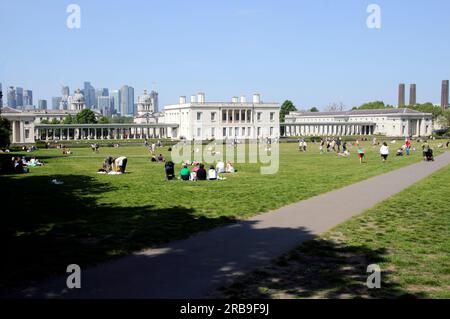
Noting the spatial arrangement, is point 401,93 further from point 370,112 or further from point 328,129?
point 328,129

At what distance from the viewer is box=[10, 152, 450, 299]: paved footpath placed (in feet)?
24.1

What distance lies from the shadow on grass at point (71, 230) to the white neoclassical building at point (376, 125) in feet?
358

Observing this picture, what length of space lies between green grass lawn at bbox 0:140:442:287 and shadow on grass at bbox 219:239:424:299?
3.02 metres

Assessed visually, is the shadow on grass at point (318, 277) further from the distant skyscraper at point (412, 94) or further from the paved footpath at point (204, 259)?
the distant skyscraper at point (412, 94)

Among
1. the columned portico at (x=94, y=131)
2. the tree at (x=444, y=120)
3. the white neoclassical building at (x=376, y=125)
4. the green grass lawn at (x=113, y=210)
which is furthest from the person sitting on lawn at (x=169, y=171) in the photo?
the tree at (x=444, y=120)

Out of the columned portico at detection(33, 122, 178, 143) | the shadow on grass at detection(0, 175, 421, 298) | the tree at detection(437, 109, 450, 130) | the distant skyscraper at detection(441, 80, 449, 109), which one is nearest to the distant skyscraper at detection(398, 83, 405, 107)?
the distant skyscraper at detection(441, 80, 449, 109)

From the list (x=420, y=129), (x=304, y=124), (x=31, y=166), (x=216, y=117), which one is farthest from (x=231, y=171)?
(x=420, y=129)

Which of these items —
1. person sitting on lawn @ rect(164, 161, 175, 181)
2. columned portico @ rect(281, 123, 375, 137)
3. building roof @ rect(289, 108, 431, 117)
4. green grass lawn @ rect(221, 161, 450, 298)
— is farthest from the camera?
columned portico @ rect(281, 123, 375, 137)

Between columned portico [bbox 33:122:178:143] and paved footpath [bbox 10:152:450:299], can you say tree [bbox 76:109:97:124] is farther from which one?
paved footpath [bbox 10:152:450:299]

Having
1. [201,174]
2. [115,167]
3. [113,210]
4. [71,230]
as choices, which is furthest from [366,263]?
[115,167]

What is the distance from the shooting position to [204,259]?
907 cm

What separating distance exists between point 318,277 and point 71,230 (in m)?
6.61

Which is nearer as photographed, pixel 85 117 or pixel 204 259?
pixel 204 259
